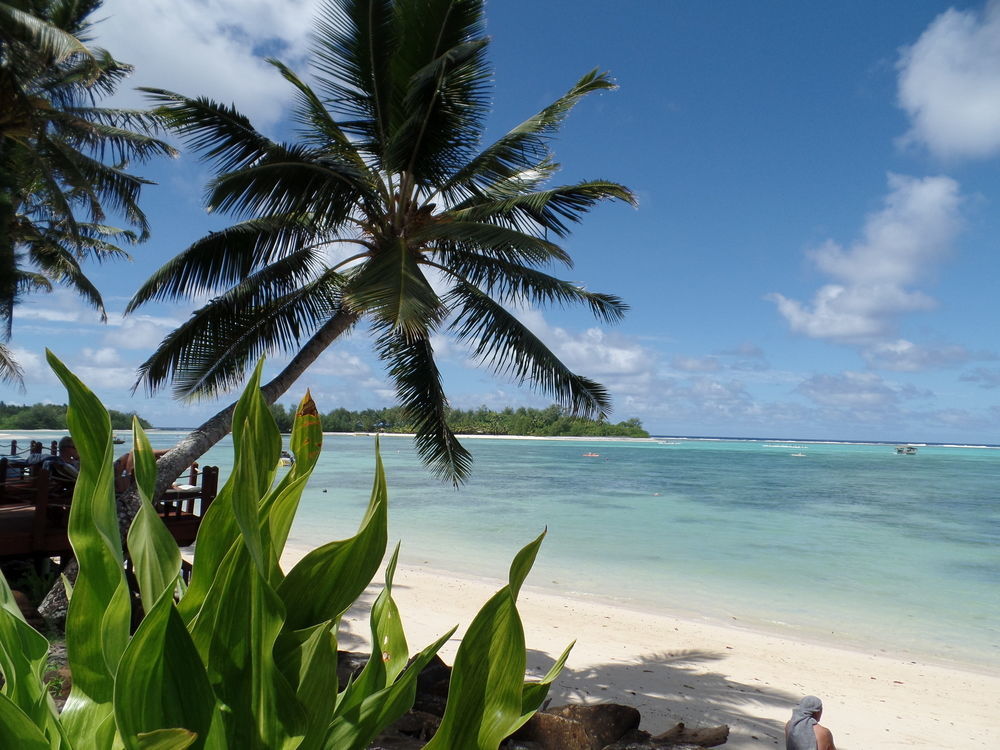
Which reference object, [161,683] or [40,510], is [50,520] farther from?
[161,683]

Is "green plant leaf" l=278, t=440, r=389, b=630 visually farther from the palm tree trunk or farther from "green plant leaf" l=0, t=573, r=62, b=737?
the palm tree trunk

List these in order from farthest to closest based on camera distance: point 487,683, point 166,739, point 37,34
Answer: point 37,34 → point 487,683 → point 166,739

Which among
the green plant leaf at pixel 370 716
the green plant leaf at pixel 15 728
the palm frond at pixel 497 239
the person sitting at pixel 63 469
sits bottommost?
the person sitting at pixel 63 469

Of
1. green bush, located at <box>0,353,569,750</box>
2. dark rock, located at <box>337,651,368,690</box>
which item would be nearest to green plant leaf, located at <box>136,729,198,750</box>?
green bush, located at <box>0,353,569,750</box>

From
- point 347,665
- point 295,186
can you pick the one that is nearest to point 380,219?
point 295,186

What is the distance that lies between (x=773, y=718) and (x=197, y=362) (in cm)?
581

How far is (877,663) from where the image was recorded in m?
8.41

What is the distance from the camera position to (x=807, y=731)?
3980mm

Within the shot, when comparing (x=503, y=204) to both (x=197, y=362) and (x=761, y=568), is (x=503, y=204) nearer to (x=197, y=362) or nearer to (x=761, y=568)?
(x=197, y=362)

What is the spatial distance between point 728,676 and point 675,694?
1.21 meters

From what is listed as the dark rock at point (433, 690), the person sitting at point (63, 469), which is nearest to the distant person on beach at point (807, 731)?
the dark rock at point (433, 690)

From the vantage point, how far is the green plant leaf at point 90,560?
2.80 ft

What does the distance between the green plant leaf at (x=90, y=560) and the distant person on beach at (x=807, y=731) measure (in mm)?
4136

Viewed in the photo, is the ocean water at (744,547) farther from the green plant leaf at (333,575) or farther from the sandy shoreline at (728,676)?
the green plant leaf at (333,575)
